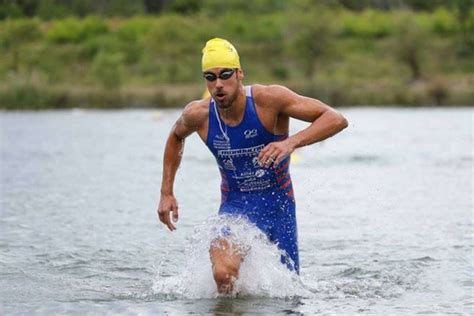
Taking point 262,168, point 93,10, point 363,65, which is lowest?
point 262,168

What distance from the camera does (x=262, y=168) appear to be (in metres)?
9.30

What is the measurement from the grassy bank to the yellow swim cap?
4986 centimetres

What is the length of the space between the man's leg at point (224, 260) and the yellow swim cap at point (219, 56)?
4.84 feet

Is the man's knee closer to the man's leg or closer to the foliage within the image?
the man's leg

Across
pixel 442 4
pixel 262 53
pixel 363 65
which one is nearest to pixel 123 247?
pixel 363 65

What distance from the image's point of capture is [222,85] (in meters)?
8.80

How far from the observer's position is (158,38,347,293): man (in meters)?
8.80

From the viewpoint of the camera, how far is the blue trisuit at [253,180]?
358 inches

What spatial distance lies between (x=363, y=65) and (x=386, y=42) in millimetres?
7126

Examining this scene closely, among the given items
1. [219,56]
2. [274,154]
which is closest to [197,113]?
[219,56]

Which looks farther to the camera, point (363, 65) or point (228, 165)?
point (363, 65)

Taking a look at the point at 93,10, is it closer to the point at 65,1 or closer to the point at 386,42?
the point at 65,1

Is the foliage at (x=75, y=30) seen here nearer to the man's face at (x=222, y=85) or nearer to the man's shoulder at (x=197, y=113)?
the man's shoulder at (x=197, y=113)

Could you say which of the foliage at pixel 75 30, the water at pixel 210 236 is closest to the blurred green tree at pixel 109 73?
the foliage at pixel 75 30
